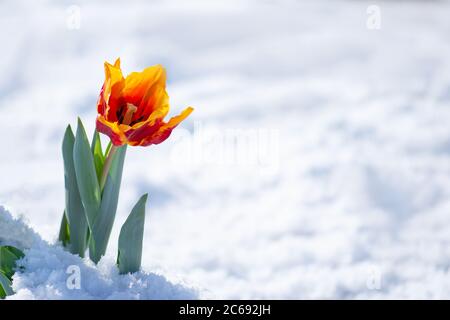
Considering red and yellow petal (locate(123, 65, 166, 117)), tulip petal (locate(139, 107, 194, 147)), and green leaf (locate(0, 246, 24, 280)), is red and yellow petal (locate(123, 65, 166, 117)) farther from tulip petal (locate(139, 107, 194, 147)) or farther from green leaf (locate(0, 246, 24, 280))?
green leaf (locate(0, 246, 24, 280))

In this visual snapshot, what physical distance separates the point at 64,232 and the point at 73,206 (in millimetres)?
44

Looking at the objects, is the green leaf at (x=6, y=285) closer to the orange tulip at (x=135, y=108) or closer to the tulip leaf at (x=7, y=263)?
the tulip leaf at (x=7, y=263)

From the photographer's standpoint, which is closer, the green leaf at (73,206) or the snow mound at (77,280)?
the snow mound at (77,280)

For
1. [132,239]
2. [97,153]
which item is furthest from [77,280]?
[97,153]

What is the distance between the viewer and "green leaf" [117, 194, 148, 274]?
100 centimetres

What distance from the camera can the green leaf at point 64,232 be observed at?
42.1 inches

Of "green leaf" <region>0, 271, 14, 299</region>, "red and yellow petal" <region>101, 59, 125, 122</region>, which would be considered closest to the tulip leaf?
"green leaf" <region>0, 271, 14, 299</region>

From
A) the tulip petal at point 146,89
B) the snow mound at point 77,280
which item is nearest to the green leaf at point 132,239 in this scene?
the snow mound at point 77,280

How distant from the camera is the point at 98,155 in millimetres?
1073

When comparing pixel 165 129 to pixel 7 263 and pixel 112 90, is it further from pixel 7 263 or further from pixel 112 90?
pixel 7 263

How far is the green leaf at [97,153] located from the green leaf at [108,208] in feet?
0.10
